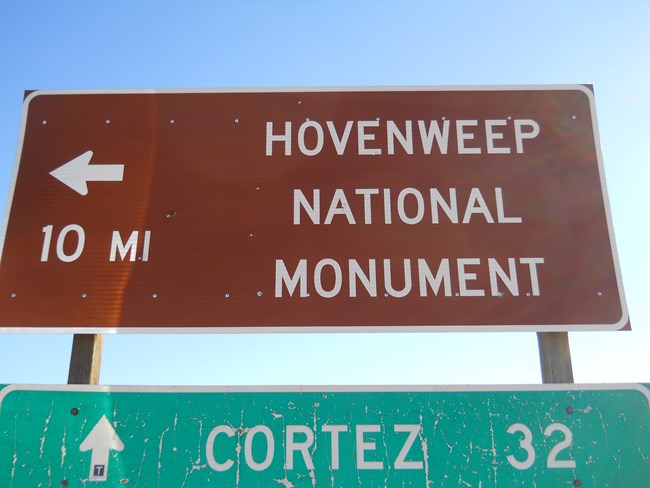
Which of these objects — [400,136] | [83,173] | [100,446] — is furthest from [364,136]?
[100,446]

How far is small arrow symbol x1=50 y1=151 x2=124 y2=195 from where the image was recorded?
3.22m

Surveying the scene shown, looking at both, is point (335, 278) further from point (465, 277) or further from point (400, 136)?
point (400, 136)

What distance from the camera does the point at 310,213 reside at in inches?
123

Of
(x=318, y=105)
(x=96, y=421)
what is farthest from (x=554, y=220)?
(x=96, y=421)

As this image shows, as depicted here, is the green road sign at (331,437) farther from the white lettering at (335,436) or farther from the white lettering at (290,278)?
the white lettering at (290,278)

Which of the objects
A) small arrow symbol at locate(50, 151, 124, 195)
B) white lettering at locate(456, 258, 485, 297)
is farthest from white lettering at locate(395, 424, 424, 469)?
small arrow symbol at locate(50, 151, 124, 195)

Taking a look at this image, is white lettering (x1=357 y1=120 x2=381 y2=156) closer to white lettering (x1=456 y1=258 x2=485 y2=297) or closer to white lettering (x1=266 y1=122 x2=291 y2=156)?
white lettering (x1=266 y1=122 x2=291 y2=156)

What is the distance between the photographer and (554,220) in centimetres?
311

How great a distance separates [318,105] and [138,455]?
1.82 meters

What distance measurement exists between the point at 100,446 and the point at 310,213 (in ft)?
4.34

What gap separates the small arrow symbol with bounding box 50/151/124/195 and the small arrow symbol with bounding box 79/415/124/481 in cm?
112

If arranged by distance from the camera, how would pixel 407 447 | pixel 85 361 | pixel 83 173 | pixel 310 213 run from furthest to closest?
pixel 83 173, pixel 310 213, pixel 85 361, pixel 407 447

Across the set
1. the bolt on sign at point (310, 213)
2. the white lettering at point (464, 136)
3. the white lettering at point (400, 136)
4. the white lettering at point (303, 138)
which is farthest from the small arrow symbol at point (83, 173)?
the white lettering at point (464, 136)

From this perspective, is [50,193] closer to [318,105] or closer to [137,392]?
[137,392]
